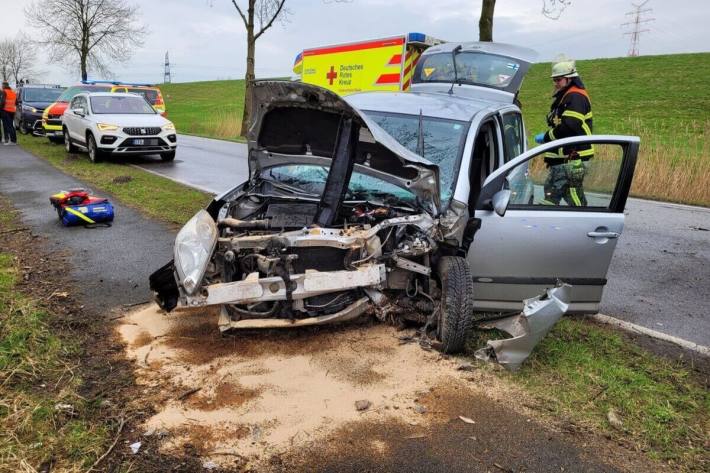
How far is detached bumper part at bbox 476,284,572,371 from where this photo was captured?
3.58 m

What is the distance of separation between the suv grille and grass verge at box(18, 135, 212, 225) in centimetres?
82

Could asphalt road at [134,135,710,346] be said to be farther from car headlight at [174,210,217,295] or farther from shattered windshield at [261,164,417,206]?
car headlight at [174,210,217,295]

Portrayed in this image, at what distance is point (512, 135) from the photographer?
557cm

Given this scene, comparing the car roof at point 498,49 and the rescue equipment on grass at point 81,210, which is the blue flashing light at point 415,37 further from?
the rescue equipment on grass at point 81,210

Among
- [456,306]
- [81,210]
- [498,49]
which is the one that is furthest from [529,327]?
[81,210]

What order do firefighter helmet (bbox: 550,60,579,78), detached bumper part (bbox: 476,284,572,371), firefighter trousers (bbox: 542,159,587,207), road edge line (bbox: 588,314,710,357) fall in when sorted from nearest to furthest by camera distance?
detached bumper part (bbox: 476,284,572,371) → road edge line (bbox: 588,314,710,357) → firefighter trousers (bbox: 542,159,587,207) → firefighter helmet (bbox: 550,60,579,78)

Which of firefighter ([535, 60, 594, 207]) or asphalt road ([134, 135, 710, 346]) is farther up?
firefighter ([535, 60, 594, 207])

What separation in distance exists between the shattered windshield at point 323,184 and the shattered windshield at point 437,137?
35cm

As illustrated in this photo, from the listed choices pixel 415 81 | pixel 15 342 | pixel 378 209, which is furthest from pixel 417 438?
pixel 415 81

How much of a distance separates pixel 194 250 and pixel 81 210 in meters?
4.28

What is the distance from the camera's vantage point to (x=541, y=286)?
14.0ft

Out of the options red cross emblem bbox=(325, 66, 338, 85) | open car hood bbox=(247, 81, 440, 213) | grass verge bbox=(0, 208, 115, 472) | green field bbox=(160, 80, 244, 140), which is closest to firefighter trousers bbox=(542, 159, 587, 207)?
open car hood bbox=(247, 81, 440, 213)

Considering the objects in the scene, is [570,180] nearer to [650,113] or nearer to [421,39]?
[421,39]

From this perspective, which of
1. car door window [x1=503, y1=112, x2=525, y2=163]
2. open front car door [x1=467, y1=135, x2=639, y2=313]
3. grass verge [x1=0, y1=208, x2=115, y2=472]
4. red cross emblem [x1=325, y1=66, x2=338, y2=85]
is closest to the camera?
grass verge [x1=0, y1=208, x2=115, y2=472]
